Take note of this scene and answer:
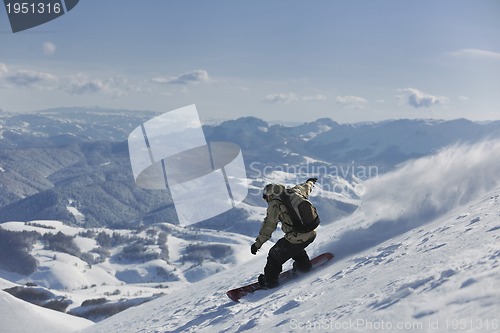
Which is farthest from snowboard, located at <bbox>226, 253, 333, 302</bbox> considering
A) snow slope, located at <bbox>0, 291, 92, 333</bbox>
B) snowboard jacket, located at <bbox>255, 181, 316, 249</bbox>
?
snow slope, located at <bbox>0, 291, 92, 333</bbox>

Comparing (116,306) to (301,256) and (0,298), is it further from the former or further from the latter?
(301,256)

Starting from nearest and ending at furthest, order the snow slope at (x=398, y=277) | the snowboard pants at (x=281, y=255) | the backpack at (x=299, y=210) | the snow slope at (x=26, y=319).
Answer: the snow slope at (x=398, y=277), the backpack at (x=299, y=210), the snowboard pants at (x=281, y=255), the snow slope at (x=26, y=319)

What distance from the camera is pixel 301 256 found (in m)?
13.2

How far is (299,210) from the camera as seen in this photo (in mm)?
11391

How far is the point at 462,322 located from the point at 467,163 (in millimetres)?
17147

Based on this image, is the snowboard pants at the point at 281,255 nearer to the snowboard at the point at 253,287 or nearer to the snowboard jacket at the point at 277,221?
the snowboard jacket at the point at 277,221

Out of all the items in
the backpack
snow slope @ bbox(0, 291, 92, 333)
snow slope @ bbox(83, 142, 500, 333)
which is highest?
the backpack

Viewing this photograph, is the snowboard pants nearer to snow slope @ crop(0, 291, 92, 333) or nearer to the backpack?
the backpack

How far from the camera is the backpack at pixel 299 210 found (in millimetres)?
11328

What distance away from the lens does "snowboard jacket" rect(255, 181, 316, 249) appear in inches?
450

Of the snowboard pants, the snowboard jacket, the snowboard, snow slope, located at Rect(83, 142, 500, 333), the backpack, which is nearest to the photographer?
snow slope, located at Rect(83, 142, 500, 333)

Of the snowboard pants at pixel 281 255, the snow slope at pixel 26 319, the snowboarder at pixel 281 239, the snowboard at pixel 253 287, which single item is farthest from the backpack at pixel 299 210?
the snow slope at pixel 26 319

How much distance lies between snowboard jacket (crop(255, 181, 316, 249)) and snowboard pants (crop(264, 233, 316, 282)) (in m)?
0.18

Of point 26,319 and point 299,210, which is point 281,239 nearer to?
point 299,210
